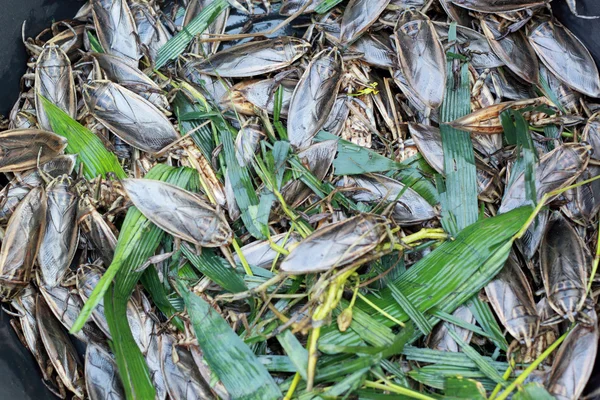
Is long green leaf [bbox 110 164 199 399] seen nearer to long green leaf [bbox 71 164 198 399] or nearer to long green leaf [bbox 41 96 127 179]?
long green leaf [bbox 71 164 198 399]

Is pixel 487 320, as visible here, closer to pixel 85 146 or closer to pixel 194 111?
pixel 194 111

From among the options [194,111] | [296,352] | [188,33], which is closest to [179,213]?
[194,111]

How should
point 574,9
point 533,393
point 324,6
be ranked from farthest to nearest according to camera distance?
1. point 324,6
2. point 574,9
3. point 533,393

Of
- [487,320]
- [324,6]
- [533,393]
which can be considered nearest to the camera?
[533,393]

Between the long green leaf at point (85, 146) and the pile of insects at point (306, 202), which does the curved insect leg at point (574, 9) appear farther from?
the long green leaf at point (85, 146)

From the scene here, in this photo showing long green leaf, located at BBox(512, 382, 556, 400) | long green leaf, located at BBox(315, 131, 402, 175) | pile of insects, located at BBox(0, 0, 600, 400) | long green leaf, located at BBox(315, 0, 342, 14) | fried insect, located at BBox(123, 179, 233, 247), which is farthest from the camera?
long green leaf, located at BBox(315, 0, 342, 14)

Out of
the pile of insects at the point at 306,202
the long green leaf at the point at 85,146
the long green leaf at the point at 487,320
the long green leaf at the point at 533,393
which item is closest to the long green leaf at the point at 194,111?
the pile of insects at the point at 306,202

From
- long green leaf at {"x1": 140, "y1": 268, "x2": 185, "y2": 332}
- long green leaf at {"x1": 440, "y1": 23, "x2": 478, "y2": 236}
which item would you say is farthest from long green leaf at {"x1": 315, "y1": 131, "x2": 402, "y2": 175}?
long green leaf at {"x1": 140, "y1": 268, "x2": 185, "y2": 332}

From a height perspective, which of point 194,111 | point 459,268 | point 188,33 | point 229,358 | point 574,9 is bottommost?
point 459,268
